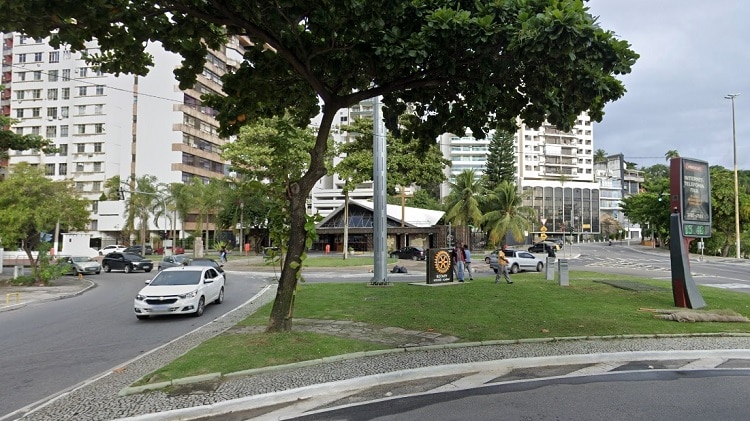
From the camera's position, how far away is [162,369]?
734 cm

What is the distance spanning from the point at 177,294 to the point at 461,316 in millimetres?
7517

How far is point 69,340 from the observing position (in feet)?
35.0

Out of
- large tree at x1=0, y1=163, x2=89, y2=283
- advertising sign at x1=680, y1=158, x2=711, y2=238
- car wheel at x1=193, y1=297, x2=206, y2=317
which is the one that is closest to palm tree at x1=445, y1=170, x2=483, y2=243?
large tree at x1=0, y1=163, x2=89, y2=283

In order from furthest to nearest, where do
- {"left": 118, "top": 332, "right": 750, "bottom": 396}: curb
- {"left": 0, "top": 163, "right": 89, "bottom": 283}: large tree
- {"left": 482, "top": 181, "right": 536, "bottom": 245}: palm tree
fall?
{"left": 482, "top": 181, "right": 536, "bottom": 245}: palm tree
{"left": 0, "top": 163, "right": 89, "bottom": 283}: large tree
{"left": 118, "top": 332, "right": 750, "bottom": 396}: curb

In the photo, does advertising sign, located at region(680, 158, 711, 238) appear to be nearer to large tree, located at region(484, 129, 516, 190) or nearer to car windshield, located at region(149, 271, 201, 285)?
car windshield, located at region(149, 271, 201, 285)

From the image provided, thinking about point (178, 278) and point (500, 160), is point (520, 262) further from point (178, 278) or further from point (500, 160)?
point (500, 160)

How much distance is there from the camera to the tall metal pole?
1922cm

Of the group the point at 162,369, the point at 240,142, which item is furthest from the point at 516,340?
the point at 240,142

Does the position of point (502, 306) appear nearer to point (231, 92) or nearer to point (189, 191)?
point (231, 92)

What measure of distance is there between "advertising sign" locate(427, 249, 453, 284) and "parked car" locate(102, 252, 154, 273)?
83.6 feet

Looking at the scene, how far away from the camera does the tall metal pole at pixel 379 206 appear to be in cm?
1922

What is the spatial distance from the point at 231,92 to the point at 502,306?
8.78m

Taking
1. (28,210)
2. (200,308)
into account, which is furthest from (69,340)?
(28,210)

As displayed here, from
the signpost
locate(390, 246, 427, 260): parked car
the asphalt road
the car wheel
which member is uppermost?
the signpost
